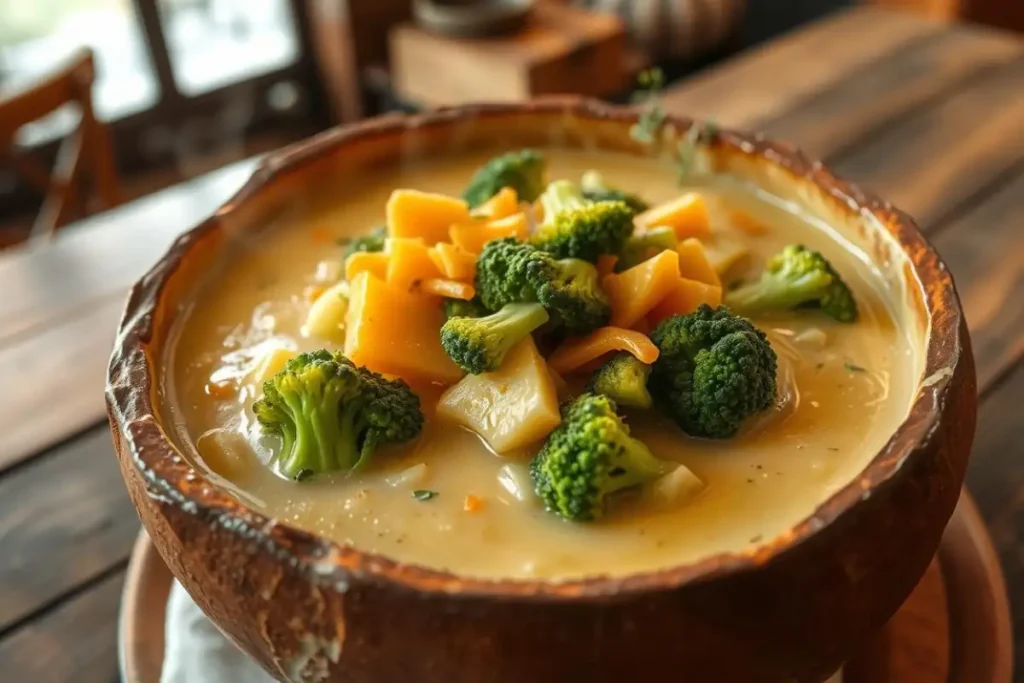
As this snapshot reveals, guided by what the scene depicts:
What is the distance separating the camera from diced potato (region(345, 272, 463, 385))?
1.07 meters

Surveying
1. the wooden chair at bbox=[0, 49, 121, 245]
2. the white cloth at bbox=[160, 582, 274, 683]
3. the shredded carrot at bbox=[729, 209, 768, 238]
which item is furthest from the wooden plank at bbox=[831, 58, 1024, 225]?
the wooden chair at bbox=[0, 49, 121, 245]

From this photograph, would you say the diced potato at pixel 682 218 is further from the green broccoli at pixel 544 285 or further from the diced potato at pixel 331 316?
the diced potato at pixel 331 316

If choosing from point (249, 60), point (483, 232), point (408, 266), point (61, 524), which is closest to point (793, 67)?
point (483, 232)

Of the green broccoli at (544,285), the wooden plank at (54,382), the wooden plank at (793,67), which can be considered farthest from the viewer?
the wooden plank at (793,67)

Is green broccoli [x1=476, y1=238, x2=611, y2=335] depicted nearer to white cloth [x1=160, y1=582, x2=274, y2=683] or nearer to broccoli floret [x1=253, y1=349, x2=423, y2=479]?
broccoli floret [x1=253, y1=349, x2=423, y2=479]

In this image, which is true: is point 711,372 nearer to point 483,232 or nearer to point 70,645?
point 483,232

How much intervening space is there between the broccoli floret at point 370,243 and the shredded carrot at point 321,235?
0.17 feet

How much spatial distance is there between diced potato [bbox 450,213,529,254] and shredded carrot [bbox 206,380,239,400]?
298 millimetres

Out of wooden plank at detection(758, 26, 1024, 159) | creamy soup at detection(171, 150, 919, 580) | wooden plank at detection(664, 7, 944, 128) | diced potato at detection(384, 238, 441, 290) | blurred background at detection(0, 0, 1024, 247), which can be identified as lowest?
blurred background at detection(0, 0, 1024, 247)

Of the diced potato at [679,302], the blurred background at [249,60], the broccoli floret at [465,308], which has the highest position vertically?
the broccoli floret at [465,308]

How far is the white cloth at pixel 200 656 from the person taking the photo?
1121mm

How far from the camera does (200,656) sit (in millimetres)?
1134

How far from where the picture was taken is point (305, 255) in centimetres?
137

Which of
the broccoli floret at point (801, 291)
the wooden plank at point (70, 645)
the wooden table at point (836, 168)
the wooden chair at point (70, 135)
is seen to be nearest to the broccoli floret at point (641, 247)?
the broccoli floret at point (801, 291)
